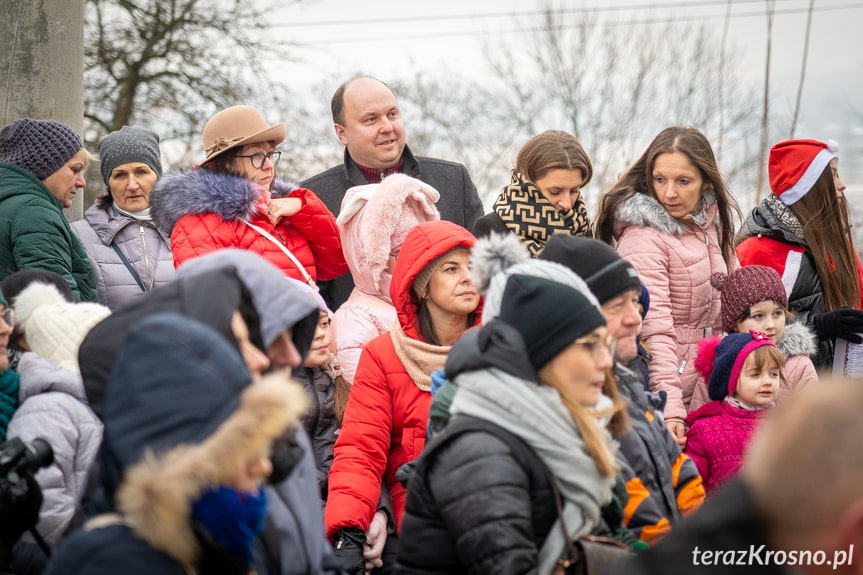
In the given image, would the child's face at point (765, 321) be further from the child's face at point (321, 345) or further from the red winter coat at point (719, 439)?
the child's face at point (321, 345)

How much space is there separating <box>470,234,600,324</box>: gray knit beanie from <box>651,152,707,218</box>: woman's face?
185 centimetres

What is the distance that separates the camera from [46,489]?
10.5 feet

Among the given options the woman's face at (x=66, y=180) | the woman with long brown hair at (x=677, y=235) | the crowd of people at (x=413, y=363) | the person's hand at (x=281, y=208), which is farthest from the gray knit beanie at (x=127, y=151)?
the woman with long brown hair at (x=677, y=235)

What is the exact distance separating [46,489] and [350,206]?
217 cm

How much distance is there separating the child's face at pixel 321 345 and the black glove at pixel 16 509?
166cm

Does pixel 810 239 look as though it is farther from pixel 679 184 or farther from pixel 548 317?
pixel 548 317

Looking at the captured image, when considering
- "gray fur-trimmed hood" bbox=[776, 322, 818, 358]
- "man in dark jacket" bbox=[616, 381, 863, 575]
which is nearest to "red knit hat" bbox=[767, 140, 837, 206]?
"gray fur-trimmed hood" bbox=[776, 322, 818, 358]

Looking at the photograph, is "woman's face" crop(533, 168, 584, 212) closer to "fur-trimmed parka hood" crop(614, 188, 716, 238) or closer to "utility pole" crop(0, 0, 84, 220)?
"fur-trimmed parka hood" crop(614, 188, 716, 238)

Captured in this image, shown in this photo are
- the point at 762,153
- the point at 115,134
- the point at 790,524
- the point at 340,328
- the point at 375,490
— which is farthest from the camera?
the point at 762,153

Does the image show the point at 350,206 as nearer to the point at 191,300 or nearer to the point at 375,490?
the point at 375,490

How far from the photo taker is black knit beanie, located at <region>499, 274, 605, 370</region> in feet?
9.36

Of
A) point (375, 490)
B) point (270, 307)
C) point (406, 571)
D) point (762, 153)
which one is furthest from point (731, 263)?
point (762, 153)

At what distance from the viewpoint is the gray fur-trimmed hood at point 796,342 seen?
15.7 ft

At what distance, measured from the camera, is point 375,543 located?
392 cm
